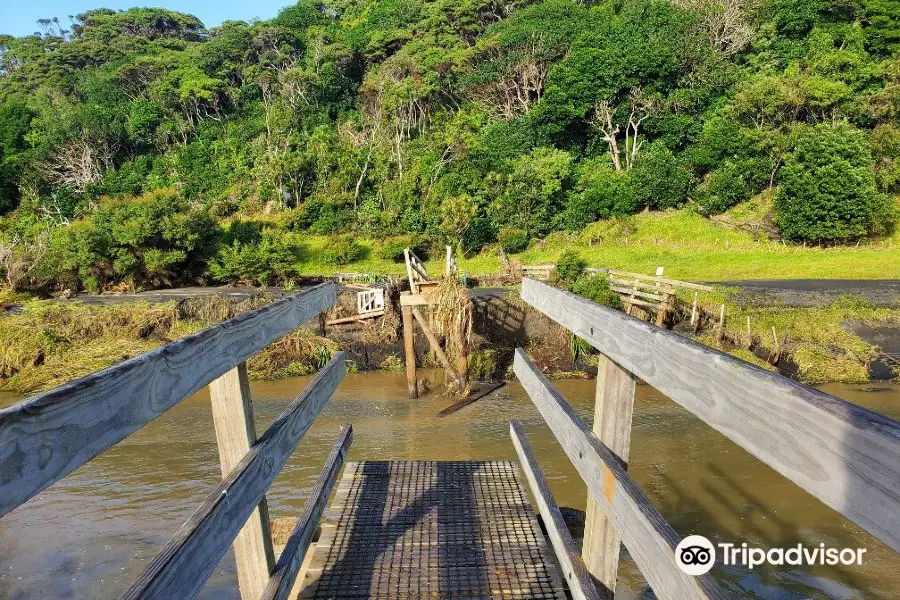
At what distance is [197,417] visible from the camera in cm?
1128

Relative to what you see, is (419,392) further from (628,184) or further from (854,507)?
(628,184)

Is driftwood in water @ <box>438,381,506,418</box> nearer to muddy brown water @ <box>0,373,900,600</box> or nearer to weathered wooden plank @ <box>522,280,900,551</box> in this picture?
muddy brown water @ <box>0,373,900,600</box>

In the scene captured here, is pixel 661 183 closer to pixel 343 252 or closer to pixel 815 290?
pixel 815 290

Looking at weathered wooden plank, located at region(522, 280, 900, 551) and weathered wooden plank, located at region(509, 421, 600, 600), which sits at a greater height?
weathered wooden plank, located at region(522, 280, 900, 551)

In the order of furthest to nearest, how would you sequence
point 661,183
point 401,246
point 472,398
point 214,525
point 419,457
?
point 661,183, point 401,246, point 472,398, point 419,457, point 214,525

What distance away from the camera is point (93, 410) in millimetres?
986

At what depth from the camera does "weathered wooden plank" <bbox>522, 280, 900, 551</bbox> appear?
28.1 inches

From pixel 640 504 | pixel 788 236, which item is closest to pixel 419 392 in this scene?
pixel 640 504

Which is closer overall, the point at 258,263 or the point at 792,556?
the point at 792,556

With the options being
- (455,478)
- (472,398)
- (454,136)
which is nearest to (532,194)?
(454,136)

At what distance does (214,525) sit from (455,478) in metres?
3.38

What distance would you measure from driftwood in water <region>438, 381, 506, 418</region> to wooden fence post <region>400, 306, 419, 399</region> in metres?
1.07

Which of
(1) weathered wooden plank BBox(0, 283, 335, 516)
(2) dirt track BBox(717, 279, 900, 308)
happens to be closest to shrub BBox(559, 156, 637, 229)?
(2) dirt track BBox(717, 279, 900, 308)

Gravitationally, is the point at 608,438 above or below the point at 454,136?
below
